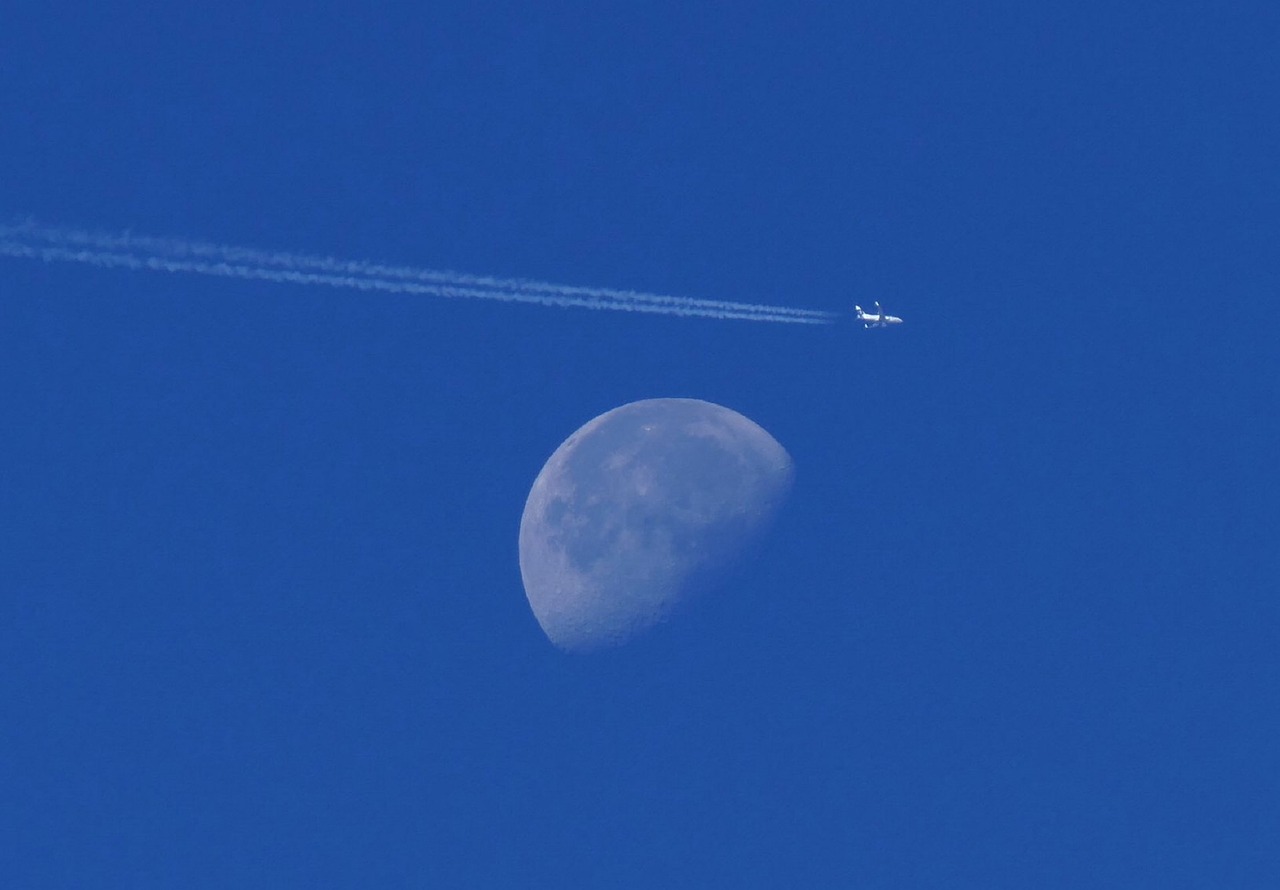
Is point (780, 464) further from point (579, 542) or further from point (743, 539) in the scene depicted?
point (579, 542)

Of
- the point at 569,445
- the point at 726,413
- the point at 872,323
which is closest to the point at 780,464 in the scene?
the point at 726,413

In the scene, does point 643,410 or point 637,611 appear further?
point 643,410

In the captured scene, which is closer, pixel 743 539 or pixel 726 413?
pixel 743 539

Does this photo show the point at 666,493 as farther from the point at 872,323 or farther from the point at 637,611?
the point at 872,323

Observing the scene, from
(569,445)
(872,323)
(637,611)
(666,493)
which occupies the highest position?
(872,323)

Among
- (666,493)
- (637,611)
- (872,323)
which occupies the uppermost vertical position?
(872,323)

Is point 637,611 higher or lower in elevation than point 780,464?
lower

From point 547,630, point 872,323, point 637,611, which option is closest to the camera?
point 637,611

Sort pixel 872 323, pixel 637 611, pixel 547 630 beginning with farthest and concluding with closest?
pixel 872 323
pixel 547 630
pixel 637 611

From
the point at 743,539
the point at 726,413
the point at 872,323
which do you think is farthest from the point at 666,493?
the point at 872,323
